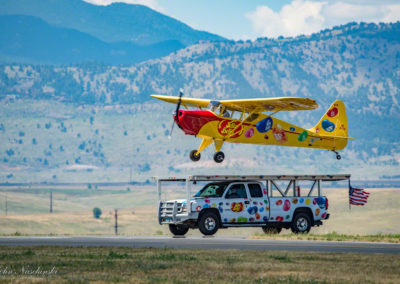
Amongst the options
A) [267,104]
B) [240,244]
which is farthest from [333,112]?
[240,244]

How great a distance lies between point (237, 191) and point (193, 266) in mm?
10897

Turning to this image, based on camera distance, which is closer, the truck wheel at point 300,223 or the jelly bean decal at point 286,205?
the jelly bean decal at point 286,205

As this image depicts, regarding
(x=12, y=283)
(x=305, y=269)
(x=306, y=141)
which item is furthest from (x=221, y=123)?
(x=12, y=283)

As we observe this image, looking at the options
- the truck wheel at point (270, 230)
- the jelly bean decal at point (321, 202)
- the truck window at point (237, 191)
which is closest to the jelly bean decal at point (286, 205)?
the jelly bean decal at point (321, 202)

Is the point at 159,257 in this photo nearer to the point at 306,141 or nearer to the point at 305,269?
the point at 305,269

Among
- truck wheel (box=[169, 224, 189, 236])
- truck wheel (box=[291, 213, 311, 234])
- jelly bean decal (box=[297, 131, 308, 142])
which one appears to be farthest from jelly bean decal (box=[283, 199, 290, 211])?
jelly bean decal (box=[297, 131, 308, 142])

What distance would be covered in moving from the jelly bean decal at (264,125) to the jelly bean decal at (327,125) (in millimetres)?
3312

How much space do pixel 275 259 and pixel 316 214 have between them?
10189mm

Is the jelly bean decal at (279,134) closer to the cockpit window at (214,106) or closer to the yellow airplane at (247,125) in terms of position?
the yellow airplane at (247,125)

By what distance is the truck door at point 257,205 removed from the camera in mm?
30500

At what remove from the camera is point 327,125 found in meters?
38.5

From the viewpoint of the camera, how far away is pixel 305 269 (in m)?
19.4

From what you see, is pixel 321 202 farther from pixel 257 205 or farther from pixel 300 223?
pixel 257 205

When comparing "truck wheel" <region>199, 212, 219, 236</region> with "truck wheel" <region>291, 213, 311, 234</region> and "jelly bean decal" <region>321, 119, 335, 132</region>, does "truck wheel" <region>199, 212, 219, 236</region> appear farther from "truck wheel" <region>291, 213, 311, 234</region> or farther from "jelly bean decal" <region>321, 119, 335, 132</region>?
"jelly bean decal" <region>321, 119, 335, 132</region>
